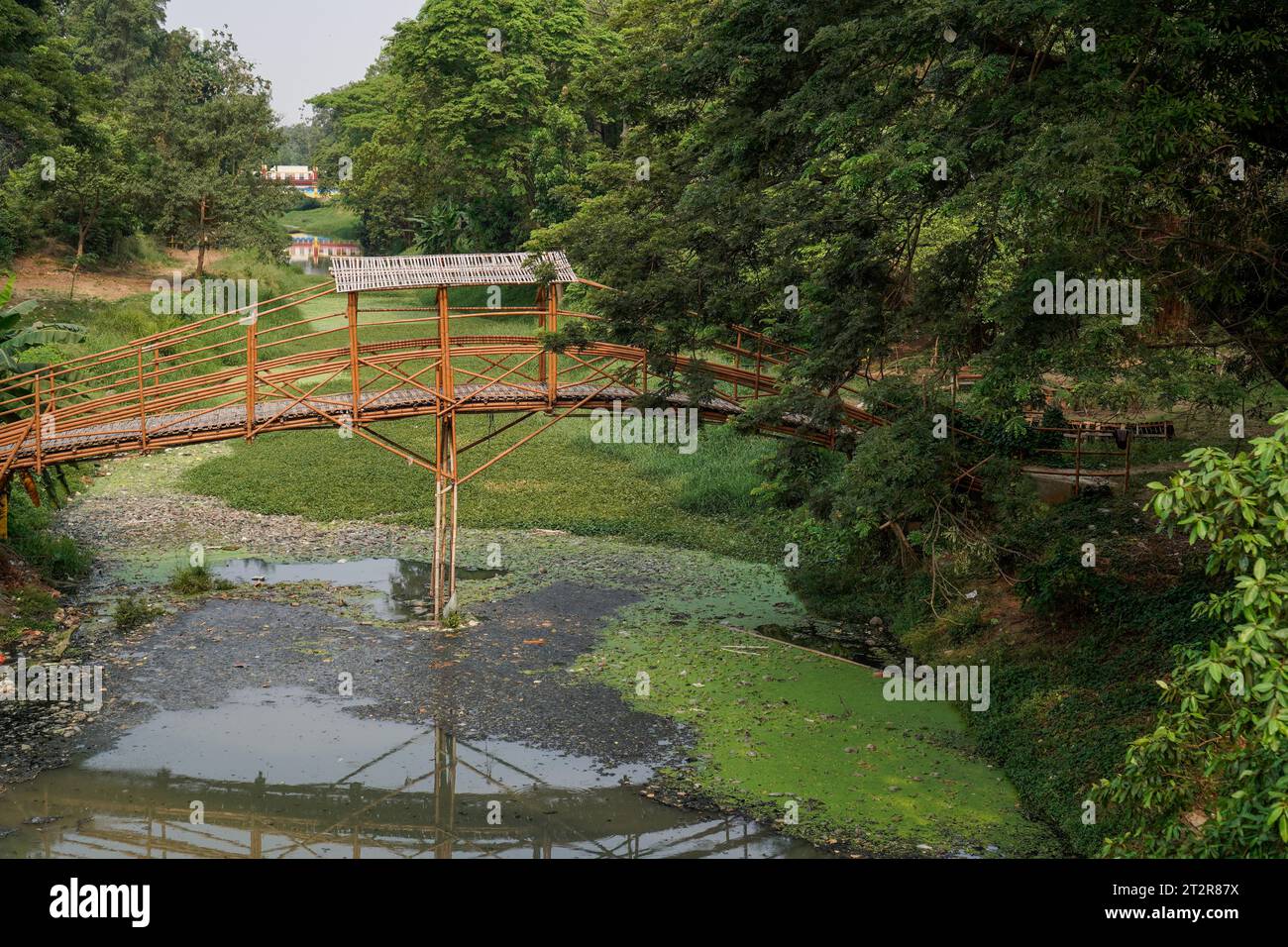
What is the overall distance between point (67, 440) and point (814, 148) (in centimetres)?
1040

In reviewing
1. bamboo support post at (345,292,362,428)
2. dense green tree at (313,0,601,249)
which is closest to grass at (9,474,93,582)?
bamboo support post at (345,292,362,428)

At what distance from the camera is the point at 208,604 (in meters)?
17.7

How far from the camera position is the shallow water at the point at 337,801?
11.2m

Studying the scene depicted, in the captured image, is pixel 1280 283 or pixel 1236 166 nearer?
pixel 1236 166

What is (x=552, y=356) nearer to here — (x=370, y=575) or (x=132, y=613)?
(x=370, y=575)

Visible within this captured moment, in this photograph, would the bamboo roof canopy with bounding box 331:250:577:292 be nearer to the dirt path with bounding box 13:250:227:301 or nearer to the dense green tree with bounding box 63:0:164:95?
the dirt path with bounding box 13:250:227:301

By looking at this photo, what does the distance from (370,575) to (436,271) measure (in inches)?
206

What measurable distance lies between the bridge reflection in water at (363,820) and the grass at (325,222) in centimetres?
6567

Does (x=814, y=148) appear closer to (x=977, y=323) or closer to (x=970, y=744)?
(x=977, y=323)

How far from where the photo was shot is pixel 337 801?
1216 centimetres

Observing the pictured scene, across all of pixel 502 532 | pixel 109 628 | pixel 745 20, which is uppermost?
pixel 745 20

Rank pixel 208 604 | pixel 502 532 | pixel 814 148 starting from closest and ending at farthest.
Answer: pixel 814 148
pixel 208 604
pixel 502 532

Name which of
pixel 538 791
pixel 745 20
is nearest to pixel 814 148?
pixel 745 20

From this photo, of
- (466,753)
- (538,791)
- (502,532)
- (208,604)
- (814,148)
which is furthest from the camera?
(502,532)
